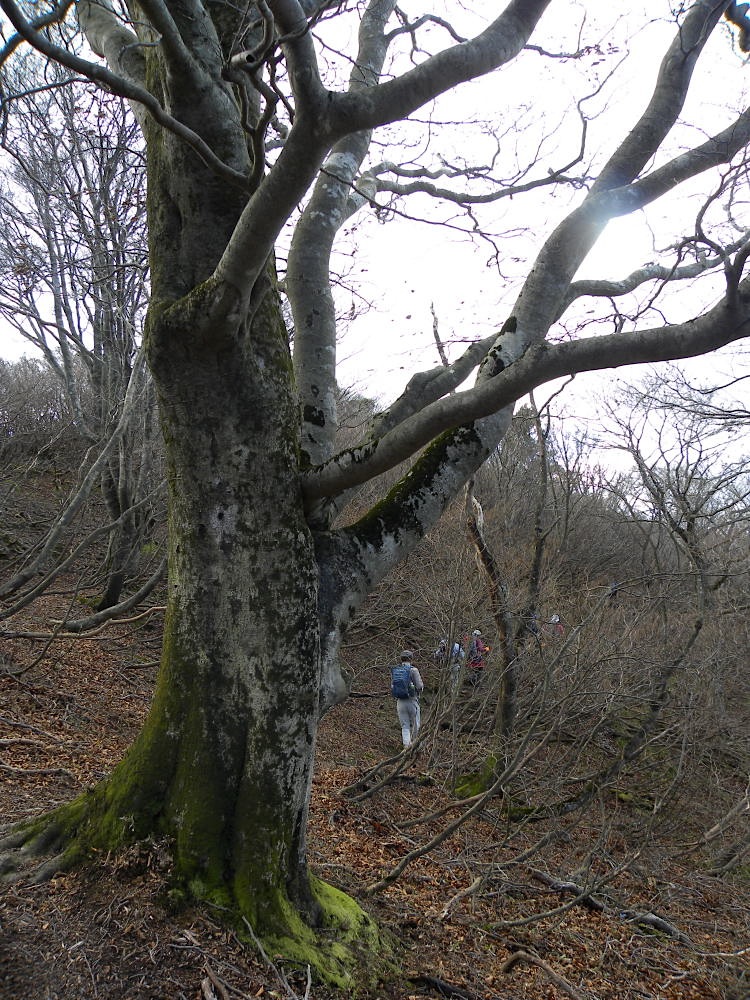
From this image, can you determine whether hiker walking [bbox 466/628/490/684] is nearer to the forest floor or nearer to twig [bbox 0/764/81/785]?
the forest floor

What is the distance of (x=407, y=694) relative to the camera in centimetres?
948

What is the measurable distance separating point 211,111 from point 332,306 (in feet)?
4.04

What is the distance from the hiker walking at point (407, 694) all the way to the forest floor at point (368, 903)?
83cm

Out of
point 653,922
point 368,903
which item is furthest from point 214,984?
point 653,922

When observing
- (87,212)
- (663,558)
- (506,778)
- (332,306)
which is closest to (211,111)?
(332,306)

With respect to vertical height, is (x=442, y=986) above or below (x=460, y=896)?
above

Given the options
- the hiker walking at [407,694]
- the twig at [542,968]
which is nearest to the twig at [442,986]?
the twig at [542,968]

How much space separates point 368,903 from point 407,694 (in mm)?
5564

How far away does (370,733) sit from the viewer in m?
10.6

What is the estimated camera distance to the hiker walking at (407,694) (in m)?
9.42

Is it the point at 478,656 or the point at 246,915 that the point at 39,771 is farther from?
the point at 478,656

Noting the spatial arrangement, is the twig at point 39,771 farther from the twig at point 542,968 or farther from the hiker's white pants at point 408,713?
the hiker's white pants at point 408,713

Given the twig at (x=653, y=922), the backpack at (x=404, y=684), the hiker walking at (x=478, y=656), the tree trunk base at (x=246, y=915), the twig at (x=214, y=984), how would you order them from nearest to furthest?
1. the twig at (x=214, y=984)
2. the tree trunk base at (x=246, y=915)
3. the twig at (x=653, y=922)
4. the hiker walking at (x=478, y=656)
5. the backpack at (x=404, y=684)

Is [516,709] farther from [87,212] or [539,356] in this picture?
[87,212]
